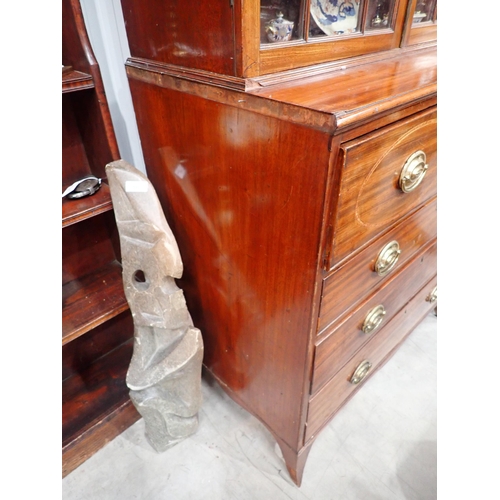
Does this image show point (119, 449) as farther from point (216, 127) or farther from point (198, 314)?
point (216, 127)

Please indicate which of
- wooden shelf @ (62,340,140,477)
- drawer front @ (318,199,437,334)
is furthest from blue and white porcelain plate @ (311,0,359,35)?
wooden shelf @ (62,340,140,477)

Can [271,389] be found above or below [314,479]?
above

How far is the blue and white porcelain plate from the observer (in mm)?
706

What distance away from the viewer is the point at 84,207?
876 mm

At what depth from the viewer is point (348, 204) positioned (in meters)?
0.62

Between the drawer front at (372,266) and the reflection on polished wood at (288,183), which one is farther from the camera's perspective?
the drawer front at (372,266)

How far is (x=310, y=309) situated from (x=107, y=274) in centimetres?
72

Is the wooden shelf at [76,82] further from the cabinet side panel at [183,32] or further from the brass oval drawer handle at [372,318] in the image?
the brass oval drawer handle at [372,318]

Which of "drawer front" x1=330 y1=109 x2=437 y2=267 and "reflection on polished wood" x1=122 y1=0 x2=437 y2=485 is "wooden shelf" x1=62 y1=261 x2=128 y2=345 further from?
"drawer front" x1=330 y1=109 x2=437 y2=267

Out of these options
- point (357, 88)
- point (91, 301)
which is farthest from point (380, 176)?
point (91, 301)

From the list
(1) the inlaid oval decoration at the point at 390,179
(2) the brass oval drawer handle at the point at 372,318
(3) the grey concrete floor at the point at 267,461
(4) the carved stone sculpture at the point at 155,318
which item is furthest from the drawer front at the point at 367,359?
(1) the inlaid oval decoration at the point at 390,179

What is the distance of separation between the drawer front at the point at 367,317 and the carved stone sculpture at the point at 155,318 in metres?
0.34

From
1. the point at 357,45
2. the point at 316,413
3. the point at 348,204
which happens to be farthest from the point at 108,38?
the point at 316,413

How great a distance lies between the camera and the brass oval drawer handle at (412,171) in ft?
2.34
